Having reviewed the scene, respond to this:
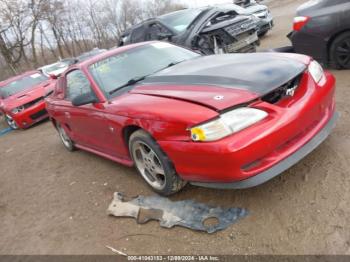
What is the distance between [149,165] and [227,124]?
1.12 metres

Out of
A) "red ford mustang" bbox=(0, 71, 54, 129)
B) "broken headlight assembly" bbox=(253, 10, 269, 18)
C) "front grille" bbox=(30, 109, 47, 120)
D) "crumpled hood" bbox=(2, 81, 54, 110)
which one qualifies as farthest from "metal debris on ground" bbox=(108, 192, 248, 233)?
"broken headlight assembly" bbox=(253, 10, 269, 18)

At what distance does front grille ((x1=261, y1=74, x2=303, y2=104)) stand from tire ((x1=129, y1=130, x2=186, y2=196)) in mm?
1010

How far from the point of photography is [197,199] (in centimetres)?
322

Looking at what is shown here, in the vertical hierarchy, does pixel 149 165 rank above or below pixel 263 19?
above

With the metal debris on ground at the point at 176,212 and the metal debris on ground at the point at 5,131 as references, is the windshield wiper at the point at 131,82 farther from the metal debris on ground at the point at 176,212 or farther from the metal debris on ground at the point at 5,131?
the metal debris on ground at the point at 5,131

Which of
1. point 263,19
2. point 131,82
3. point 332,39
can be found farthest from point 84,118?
point 263,19

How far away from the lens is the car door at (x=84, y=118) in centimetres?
385

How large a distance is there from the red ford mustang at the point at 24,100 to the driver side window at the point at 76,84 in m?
4.46

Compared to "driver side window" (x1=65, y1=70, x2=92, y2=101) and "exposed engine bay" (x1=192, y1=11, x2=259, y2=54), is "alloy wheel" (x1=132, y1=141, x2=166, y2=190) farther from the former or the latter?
"exposed engine bay" (x1=192, y1=11, x2=259, y2=54)

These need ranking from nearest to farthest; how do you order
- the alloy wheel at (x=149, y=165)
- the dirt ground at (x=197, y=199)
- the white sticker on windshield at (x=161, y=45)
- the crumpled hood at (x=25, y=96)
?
the dirt ground at (x=197, y=199) → the alloy wheel at (x=149, y=165) → the white sticker on windshield at (x=161, y=45) → the crumpled hood at (x=25, y=96)

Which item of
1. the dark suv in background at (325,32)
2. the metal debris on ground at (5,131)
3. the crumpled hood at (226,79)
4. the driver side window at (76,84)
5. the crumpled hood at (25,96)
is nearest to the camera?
the crumpled hood at (226,79)

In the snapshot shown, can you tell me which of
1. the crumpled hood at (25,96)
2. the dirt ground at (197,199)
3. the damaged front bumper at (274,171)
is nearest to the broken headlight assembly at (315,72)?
the damaged front bumper at (274,171)

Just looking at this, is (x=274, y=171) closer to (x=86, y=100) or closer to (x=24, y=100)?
(x=86, y=100)

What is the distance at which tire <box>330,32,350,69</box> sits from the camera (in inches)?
208
